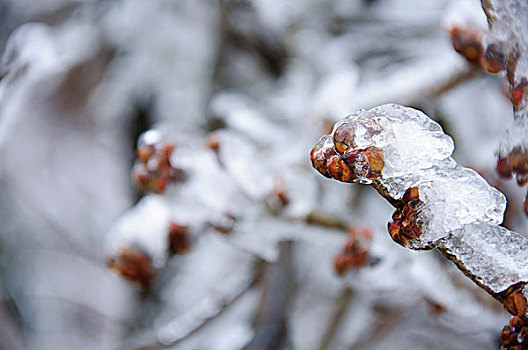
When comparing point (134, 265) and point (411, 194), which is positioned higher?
point (411, 194)

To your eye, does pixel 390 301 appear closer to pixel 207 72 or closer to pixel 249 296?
pixel 249 296

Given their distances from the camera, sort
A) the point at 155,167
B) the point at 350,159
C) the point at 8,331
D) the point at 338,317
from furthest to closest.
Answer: the point at 8,331
the point at 338,317
the point at 155,167
the point at 350,159

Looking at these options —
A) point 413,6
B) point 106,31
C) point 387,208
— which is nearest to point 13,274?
point 106,31

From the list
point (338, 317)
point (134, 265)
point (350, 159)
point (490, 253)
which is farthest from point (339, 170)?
point (338, 317)

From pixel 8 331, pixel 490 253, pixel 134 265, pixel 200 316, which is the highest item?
pixel 490 253

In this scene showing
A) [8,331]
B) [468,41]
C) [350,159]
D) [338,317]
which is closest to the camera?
[350,159]

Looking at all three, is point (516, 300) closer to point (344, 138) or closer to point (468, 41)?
point (344, 138)

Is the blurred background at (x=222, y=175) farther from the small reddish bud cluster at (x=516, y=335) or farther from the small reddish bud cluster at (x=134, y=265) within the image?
the small reddish bud cluster at (x=516, y=335)

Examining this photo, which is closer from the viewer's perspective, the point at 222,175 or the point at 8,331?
the point at 222,175

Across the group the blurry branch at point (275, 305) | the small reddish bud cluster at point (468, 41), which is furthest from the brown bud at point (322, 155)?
the blurry branch at point (275, 305)
